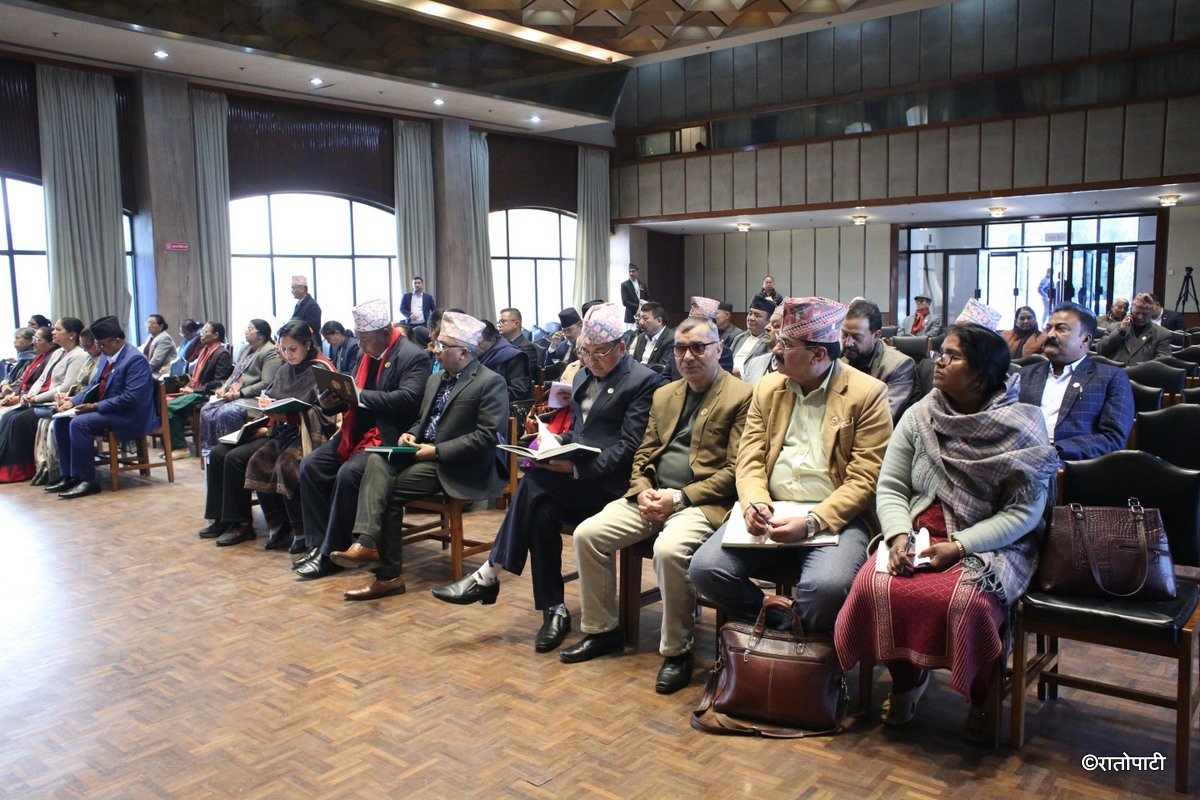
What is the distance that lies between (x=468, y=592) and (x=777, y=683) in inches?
67.4

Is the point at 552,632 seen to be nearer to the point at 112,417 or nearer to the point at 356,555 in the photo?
the point at 356,555

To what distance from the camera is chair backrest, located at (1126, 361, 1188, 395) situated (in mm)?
5016

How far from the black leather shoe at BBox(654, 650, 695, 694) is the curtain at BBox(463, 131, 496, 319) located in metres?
11.4

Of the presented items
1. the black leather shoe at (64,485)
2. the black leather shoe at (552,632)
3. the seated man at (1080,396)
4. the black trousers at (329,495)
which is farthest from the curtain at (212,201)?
the seated man at (1080,396)

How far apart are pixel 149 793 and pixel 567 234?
14487 millimetres

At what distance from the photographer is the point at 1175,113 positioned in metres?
11.3

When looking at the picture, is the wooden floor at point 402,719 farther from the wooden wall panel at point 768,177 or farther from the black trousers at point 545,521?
the wooden wall panel at point 768,177

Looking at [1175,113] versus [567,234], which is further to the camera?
[567,234]

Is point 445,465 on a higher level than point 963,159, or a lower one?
lower

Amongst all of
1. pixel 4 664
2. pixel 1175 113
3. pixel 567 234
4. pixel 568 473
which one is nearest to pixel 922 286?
pixel 1175 113

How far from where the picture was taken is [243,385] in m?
6.76

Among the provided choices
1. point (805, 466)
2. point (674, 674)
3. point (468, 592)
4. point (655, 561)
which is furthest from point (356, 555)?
point (805, 466)

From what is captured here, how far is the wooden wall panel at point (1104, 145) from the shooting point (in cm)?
1168

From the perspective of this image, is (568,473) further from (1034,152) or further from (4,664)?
(1034,152)
